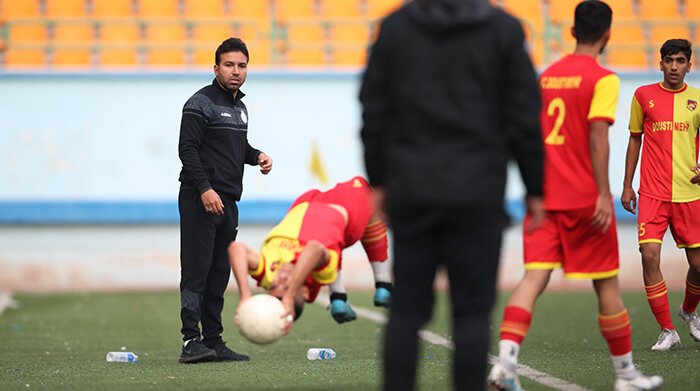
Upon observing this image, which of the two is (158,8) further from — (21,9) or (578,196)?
(578,196)

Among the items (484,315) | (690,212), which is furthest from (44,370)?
(690,212)

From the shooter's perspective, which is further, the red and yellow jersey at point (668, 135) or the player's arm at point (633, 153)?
the red and yellow jersey at point (668, 135)

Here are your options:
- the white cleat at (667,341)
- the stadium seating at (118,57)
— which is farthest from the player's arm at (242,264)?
the stadium seating at (118,57)

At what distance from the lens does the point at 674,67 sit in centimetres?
866

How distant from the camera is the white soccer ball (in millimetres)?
5789

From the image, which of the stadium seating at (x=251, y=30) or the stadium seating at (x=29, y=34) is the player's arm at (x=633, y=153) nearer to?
the stadium seating at (x=251, y=30)

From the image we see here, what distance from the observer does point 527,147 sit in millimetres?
4703

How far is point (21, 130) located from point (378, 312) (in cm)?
673

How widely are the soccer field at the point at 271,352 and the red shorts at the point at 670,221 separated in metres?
0.83

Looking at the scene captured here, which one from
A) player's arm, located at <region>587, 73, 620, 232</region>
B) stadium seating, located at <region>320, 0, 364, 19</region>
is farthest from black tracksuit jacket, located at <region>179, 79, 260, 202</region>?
stadium seating, located at <region>320, 0, 364, 19</region>

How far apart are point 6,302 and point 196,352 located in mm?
7520

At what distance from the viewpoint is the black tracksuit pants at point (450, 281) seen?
4648 millimetres

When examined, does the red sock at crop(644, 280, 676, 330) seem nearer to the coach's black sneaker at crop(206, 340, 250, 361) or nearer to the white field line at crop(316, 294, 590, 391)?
the white field line at crop(316, 294, 590, 391)

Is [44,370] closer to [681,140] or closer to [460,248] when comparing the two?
[460,248]
